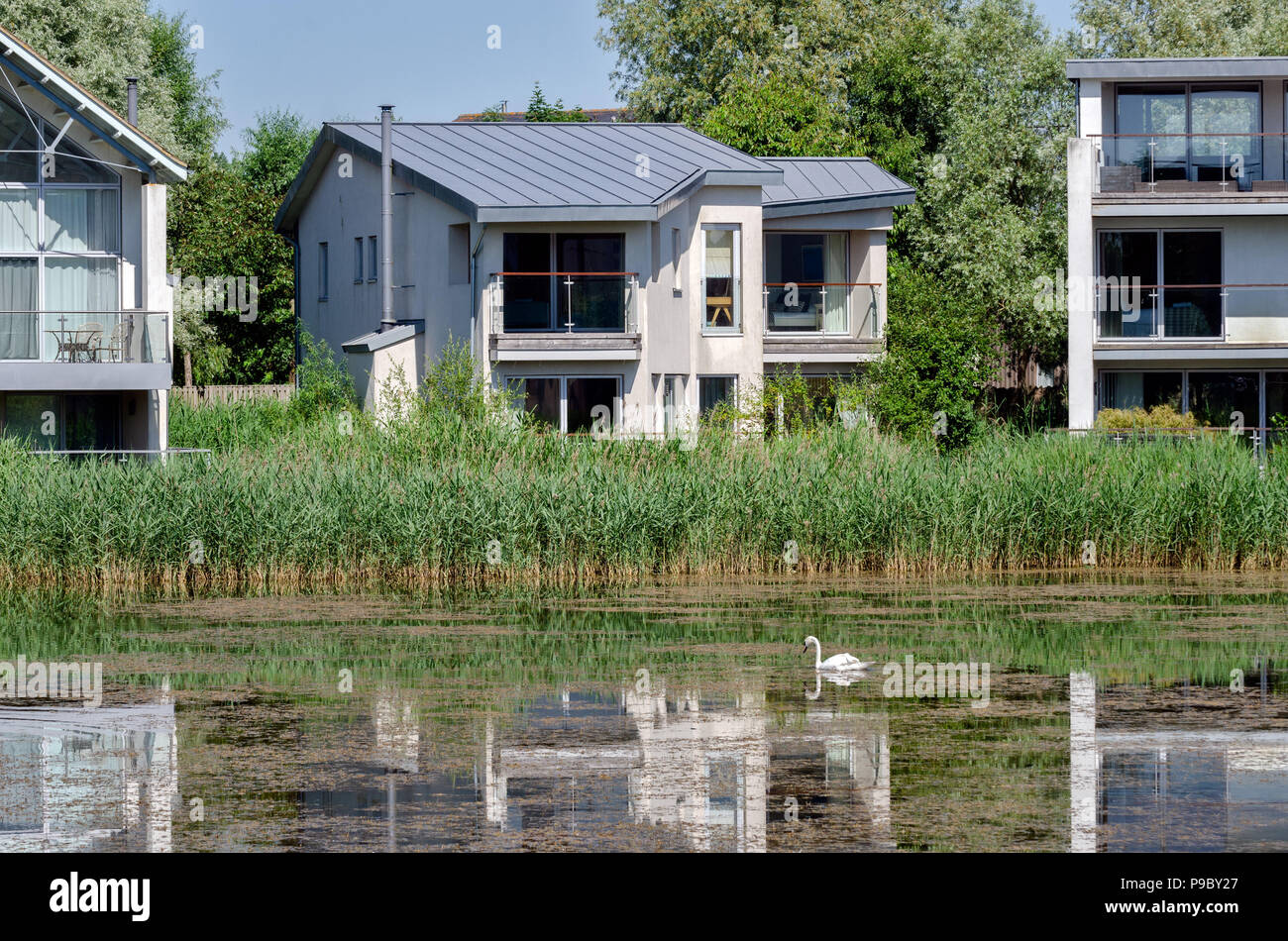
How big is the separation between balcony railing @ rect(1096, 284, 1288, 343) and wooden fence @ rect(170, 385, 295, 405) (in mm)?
16662

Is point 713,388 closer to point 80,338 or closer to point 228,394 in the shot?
point 228,394

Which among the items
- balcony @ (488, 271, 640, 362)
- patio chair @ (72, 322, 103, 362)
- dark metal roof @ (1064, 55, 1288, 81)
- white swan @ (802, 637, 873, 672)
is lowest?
white swan @ (802, 637, 873, 672)

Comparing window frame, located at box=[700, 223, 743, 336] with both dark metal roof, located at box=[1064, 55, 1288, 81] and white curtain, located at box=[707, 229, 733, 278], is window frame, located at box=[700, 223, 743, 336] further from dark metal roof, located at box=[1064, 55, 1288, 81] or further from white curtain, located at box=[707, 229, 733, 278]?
dark metal roof, located at box=[1064, 55, 1288, 81]

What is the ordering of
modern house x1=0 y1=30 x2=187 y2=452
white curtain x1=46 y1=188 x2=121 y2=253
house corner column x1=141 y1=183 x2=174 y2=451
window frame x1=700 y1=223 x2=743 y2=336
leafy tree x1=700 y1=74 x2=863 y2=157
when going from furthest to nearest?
leafy tree x1=700 y1=74 x2=863 y2=157, window frame x1=700 y1=223 x2=743 y2=336, house corner column x1=141 y1=183 x2=174 y2=451, white curtain x1=46 y1=188 x2=121 y2=253, modern house x1=0 y1=30 x2=187 y2=452

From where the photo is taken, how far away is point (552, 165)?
112ft

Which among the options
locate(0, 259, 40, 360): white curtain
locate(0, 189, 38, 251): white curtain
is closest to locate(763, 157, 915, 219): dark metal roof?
locate(0, 189, 38, 251): white curtain

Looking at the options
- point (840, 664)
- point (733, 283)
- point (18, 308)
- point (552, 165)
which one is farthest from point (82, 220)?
point (840, 664)

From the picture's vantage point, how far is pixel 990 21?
150ft

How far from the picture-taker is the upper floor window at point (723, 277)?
33812mm

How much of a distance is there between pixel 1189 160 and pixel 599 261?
12335 mm

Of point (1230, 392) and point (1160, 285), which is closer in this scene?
point (1160, 285)

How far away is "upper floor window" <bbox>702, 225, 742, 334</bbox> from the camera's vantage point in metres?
33.8
